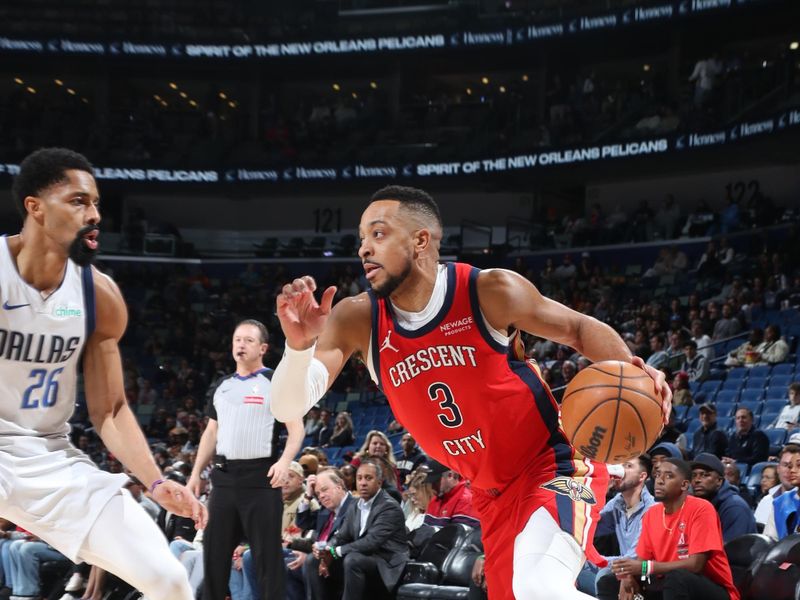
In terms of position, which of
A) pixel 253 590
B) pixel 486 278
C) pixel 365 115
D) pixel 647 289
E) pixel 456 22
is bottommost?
pixel 253 590

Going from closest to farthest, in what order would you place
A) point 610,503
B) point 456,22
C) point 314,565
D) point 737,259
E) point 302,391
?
point 302,391 → point 610,503 → point 314,565 → point 737,259 → point 456,22

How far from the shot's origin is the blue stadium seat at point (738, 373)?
46.6ft

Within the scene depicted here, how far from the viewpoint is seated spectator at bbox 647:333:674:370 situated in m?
14.6

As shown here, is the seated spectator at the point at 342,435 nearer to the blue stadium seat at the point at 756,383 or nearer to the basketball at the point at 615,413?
the blue stadium seat at the point at 756,383

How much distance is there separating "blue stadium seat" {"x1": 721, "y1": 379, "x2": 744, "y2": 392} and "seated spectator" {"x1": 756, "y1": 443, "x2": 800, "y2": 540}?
628 cm

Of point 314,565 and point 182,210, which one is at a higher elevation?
point 182,210

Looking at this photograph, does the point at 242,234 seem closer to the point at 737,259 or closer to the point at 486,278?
the point at 737,259

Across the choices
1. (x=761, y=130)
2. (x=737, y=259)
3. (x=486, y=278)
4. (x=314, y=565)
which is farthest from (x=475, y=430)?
(x=761, y=130)

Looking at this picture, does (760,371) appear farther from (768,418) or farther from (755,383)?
(768,418)

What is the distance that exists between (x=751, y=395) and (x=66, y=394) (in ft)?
36.2

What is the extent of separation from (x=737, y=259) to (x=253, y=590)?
13.0 metres

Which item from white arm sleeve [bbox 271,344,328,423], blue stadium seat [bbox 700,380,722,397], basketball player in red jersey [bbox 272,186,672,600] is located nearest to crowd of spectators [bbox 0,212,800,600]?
blue stadium seat [bbox 700,380,722,397]

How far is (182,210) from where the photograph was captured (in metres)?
30.0

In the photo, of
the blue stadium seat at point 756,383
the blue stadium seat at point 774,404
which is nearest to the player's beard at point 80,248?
the blue stadium seat at point 774,404
